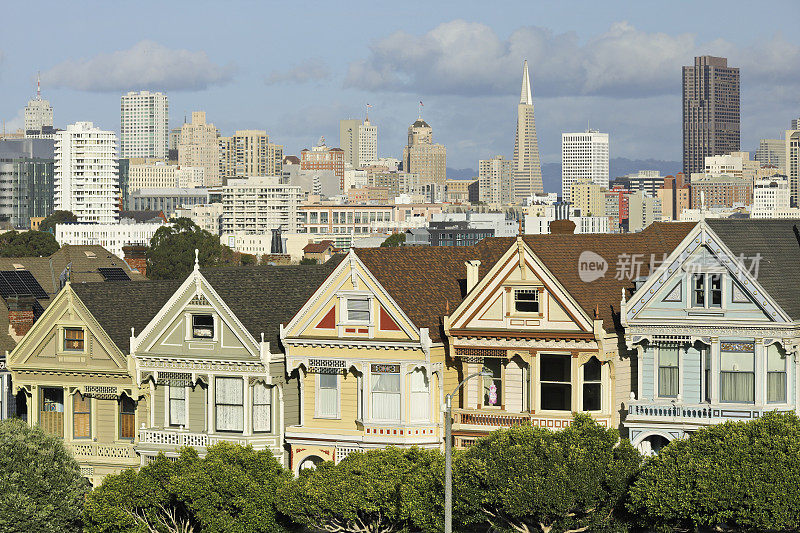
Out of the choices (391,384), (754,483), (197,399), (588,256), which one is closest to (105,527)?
(197,399)

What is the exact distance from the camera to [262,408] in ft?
180

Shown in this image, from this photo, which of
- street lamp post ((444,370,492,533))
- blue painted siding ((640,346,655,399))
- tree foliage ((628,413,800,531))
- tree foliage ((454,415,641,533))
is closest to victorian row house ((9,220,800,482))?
blue painted siding ((640,346,655,399))

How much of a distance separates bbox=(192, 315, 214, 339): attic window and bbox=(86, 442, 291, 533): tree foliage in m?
4.13

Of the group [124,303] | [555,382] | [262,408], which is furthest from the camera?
[124,303]

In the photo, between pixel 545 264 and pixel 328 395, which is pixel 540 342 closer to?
pixel 545 264

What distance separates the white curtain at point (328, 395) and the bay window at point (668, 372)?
10.2 metres

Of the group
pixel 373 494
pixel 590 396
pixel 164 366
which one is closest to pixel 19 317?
pixel 164 366

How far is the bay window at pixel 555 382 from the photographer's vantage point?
1998 inches

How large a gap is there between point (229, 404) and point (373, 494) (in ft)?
25.3

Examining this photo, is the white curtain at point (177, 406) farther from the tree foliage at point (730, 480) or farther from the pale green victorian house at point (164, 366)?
the tree foliage at point (730, 480)

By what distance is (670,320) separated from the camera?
4916 cm

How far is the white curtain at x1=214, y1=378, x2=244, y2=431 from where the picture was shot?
2162 inches

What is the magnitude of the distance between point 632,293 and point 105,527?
57.6ft

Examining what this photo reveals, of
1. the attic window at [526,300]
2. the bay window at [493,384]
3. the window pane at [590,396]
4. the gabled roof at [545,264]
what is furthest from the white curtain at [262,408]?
the window pane at [590,396]
